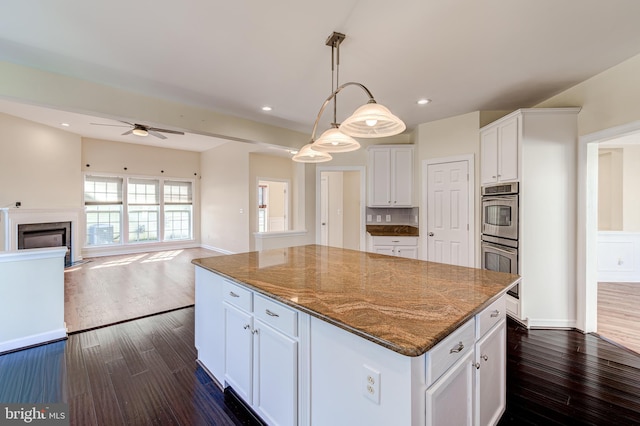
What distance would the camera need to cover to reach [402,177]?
4.46 metres

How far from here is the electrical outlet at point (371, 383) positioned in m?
1.02

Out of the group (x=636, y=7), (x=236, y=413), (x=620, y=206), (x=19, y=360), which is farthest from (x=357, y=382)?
(x=620, y=206)

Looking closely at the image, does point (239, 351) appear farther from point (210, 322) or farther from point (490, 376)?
point (490, 376)

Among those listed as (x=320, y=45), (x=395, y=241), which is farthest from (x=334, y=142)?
(x=395, y=241)

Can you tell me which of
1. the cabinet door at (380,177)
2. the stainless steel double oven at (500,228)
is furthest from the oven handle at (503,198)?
the cabinet door at (380,177)

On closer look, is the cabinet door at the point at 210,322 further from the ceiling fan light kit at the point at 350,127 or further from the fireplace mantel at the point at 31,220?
the fireplace mantel at the point at 31,220

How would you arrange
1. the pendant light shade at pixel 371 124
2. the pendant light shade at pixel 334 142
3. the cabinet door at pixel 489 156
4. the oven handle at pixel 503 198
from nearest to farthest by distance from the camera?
the pendant light shade at pixel 371 124 → the pendant light shade at pixel 334 142 → the oven handle at pixel 503 198 → the cabinet door at pixel 489 156

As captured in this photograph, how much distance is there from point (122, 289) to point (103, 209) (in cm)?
379

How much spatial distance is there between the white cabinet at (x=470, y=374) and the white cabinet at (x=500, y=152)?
82.6 inches

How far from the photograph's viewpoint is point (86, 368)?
2.22 meters

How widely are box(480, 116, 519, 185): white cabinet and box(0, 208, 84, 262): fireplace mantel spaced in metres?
7.82

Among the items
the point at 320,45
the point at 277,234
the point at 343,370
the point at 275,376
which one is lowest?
the point at 275,376

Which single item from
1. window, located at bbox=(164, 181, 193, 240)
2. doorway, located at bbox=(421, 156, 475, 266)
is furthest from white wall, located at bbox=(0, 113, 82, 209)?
doorway, located at bbox=(421, 156, 475, 266)

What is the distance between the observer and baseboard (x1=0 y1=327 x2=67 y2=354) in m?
2.45
